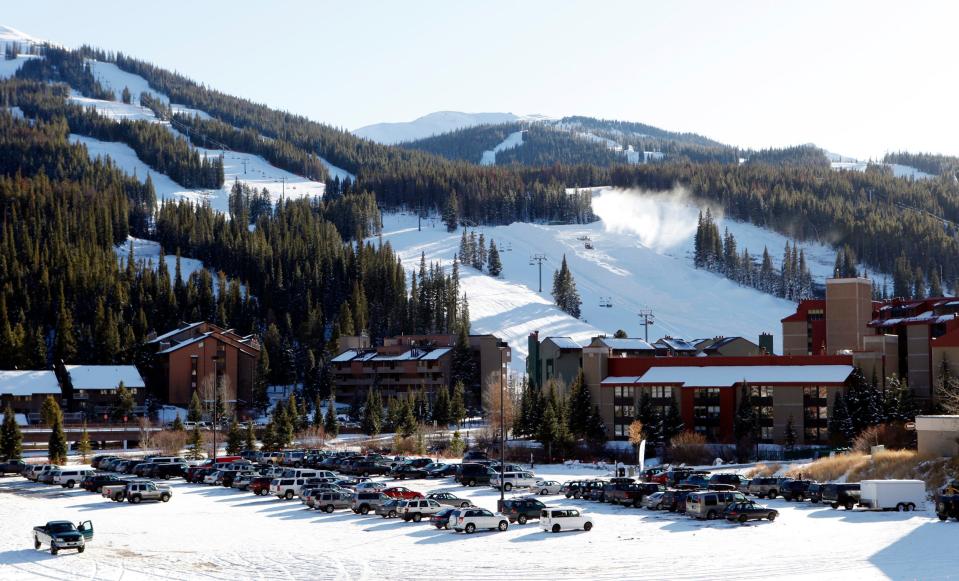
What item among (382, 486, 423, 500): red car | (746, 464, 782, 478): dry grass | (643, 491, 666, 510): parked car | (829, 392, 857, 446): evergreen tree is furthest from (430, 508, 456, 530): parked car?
(829, 392, 857, 446): evergreen tree

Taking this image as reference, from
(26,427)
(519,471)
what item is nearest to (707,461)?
(519,471)

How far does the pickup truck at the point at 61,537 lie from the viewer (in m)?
44.8

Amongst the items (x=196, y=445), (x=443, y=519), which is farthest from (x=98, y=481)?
(x=443, y=519)

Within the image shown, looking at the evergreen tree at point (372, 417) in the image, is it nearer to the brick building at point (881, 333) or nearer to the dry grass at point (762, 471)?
the dry grass at point (762, 471)

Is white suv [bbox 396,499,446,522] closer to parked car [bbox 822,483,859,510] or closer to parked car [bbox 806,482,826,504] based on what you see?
parked car [bbox 822,483,859,510]

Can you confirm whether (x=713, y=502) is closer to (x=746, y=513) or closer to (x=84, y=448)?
(x=746, y=513)

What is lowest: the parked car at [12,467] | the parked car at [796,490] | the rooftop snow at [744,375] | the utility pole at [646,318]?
the parked car at [12,467]

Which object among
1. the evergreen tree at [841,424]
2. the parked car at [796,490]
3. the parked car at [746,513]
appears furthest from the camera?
the evergreen tree at [841,424]

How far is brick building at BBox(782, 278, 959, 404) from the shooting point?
336ft

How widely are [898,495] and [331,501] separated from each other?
1106 inches

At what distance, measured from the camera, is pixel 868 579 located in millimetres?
38469

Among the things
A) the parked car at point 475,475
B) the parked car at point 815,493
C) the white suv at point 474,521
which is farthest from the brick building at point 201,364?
the white suv at point 474,521

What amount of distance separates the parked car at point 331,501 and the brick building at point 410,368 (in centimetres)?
8033

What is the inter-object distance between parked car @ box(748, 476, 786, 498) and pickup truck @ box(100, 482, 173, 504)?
32723 mm
